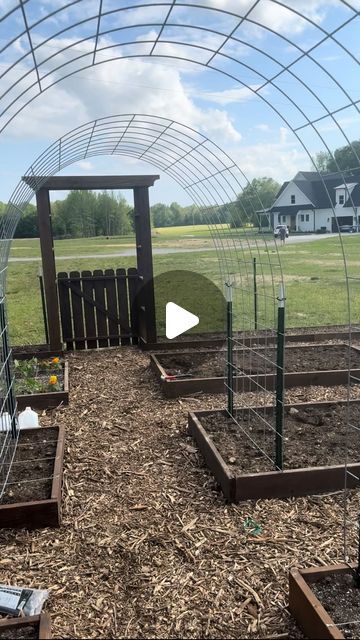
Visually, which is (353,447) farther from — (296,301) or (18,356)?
(296,301)

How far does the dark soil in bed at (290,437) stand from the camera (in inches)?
130

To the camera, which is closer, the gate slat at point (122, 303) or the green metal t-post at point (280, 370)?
the green metal t-post at point (280, 370)

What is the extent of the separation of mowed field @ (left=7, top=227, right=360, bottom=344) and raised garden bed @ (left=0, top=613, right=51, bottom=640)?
3407 mm

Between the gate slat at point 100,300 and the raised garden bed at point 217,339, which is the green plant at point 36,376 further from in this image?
the raised garden bed at point 217,339

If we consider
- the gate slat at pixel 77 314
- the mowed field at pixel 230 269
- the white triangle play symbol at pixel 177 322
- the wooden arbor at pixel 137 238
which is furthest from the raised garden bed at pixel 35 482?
the white triangle play symbol at pixel 177 322

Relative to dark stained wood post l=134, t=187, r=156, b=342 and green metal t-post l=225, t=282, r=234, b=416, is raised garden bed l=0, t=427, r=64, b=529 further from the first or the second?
dark stained wood post l=134, t=187, r=156, b=342

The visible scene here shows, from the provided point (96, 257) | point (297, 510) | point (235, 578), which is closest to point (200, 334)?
point (297, 510)

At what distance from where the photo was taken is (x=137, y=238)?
6832 millimetres

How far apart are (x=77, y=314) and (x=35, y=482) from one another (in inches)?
158

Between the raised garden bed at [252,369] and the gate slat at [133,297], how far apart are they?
1.29 m

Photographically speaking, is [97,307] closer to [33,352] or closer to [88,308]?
[88,308]

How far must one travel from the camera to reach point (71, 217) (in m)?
7.58

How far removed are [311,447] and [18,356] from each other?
13.6ft

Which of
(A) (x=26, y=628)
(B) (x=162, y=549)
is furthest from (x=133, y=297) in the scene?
(A) (x=26, y=628)
